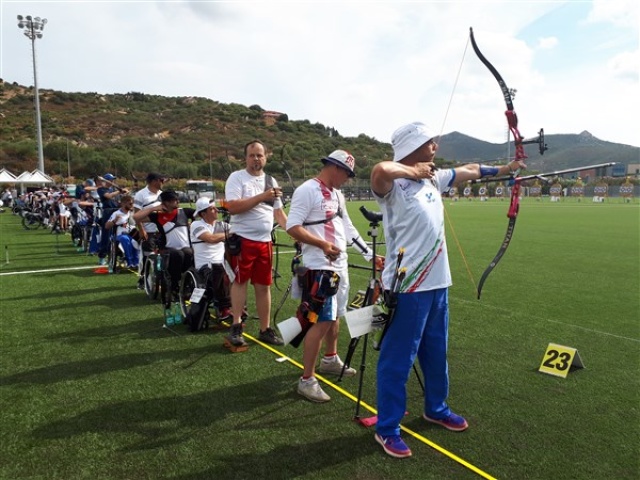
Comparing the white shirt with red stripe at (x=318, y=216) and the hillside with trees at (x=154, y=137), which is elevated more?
the hillside with trees at (x=154, y=137)

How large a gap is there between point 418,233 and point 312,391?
61.6 inches

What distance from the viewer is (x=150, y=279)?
6.82 metres

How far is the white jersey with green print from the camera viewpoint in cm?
274

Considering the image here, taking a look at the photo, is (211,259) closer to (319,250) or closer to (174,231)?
(174,231)

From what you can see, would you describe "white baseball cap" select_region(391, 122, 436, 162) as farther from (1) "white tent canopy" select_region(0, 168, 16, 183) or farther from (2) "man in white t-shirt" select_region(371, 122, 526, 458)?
(1) "white tent canopy" select_region(0, 168, 16, 183)

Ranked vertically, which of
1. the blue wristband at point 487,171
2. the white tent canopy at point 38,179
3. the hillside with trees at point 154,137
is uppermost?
the hillside with trees at point 154,137

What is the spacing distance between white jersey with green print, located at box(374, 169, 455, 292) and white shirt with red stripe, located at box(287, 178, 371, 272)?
818mm

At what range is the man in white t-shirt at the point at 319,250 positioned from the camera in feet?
11.4

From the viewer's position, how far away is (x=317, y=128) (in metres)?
106

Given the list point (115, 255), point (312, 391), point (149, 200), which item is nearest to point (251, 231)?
point (312, 391)

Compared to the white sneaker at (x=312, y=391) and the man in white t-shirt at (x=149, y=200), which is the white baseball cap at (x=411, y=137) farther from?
the man in white t-shirt at (x=149, y=200)

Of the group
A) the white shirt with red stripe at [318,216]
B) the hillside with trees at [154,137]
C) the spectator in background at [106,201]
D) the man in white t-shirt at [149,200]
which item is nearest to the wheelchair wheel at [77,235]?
the spectator in background at [106,201]

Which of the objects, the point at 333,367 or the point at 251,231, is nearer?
the point at 333,367

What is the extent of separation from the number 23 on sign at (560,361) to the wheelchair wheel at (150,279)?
16.3 feet
